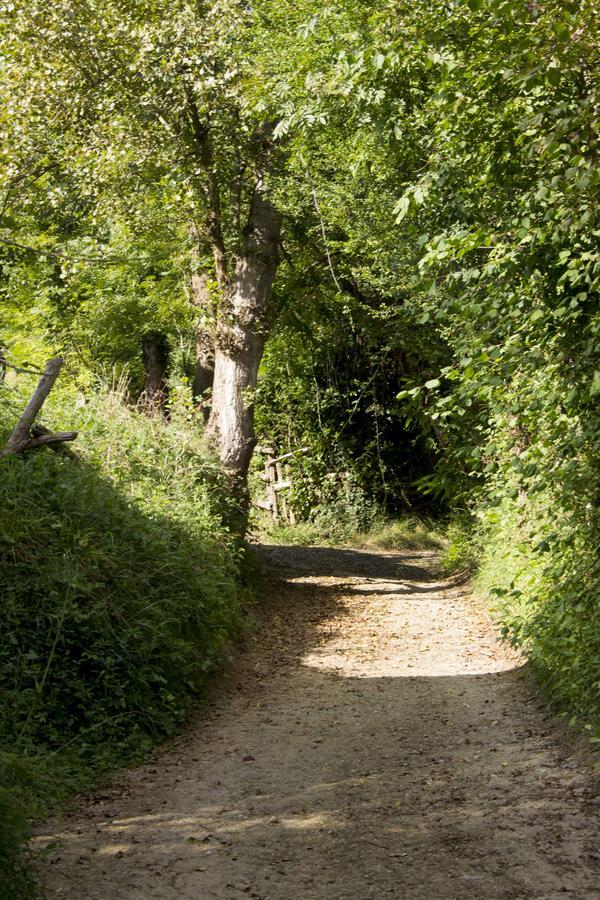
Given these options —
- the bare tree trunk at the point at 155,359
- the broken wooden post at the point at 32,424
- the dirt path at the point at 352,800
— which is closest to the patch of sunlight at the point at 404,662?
the dirt path at the point at 352,800

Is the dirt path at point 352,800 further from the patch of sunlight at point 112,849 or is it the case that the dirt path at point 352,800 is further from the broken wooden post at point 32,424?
the broken wooden post at point 32,424

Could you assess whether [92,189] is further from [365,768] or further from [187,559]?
[365,768]

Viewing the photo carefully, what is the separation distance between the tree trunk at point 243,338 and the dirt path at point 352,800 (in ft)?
13.0

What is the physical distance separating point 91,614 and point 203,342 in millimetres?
8517

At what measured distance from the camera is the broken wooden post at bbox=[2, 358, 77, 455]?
27.0 ft

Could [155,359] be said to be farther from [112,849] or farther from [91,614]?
[112,849]

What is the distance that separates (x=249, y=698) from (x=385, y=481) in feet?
45.5

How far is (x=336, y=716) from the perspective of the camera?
26.7 ft

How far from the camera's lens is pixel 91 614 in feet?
23.4

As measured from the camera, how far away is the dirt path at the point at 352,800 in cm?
473

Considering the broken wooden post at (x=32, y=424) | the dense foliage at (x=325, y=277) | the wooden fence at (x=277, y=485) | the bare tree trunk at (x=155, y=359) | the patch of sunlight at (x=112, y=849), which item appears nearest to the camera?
the patch of sunlight at (x=112, y=849)

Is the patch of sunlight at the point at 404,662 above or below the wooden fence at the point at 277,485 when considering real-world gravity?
below

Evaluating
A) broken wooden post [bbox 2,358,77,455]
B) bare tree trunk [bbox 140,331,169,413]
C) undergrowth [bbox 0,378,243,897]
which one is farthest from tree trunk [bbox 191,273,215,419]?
bare tree trunk [bbox 140,331,169,413]

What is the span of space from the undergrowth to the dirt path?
1.18 ft
